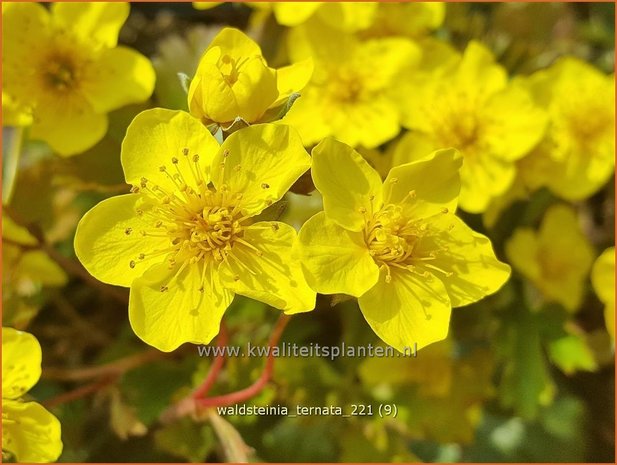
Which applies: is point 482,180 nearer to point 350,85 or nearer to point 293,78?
point 350,85

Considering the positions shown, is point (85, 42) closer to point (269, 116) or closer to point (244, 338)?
point (269, 116)

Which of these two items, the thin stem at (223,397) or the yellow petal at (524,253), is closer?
the thin stem at (223,397)

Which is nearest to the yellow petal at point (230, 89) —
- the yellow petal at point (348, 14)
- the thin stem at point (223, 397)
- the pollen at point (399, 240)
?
the pollen at point (399, 240)

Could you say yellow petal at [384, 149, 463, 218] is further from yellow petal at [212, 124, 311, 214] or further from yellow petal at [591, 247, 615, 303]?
yellow petal at [591, 247, 615, 303]

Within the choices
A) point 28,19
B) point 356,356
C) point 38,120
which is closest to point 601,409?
point 356,356

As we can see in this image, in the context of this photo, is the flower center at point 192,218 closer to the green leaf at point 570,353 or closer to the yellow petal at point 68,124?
the yellow petal at point 68,124

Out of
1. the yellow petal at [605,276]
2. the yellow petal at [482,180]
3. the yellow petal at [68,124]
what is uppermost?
the yellow petal at [68,124]
